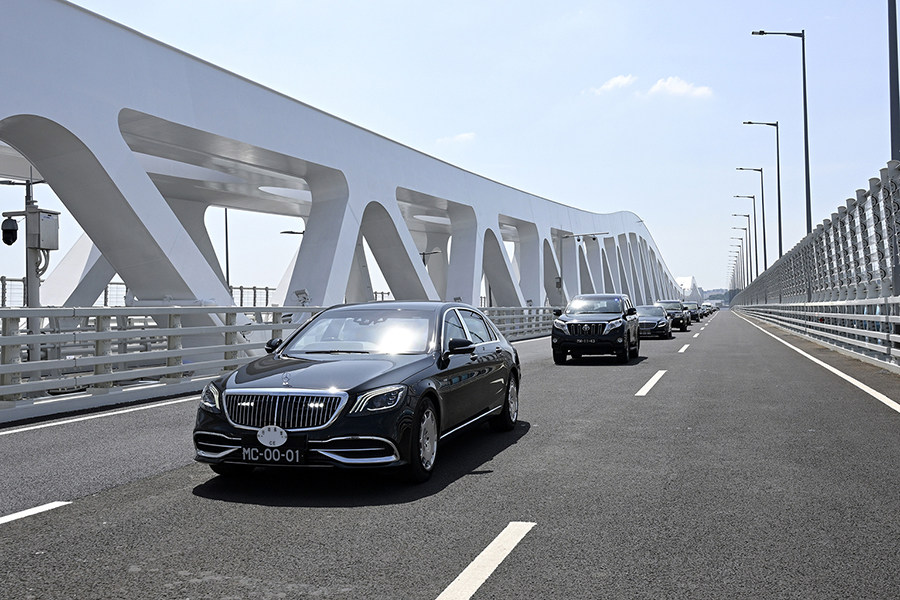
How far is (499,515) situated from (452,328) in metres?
2.84

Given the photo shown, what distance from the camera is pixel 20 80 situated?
14023 mm

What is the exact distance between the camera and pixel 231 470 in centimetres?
638

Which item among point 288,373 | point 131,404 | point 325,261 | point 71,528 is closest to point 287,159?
point 325,261

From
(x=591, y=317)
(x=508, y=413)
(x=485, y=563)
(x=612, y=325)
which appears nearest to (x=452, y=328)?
(x=508, y=413)

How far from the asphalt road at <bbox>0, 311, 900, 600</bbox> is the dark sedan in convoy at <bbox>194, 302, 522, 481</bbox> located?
308 millimetres

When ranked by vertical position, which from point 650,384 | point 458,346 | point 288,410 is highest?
point 458,346

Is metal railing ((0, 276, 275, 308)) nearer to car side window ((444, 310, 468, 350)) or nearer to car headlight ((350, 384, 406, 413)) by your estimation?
car side window ((444, 310, 468, 350))

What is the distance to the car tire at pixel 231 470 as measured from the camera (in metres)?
6.23

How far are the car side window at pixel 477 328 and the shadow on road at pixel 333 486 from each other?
4.83 feet

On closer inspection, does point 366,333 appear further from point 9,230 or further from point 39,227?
point 9,230

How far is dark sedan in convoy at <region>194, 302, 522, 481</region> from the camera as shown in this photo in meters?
5.79

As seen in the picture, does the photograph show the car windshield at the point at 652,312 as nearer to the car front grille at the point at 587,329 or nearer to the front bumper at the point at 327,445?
the car front grille at the point at 587,329

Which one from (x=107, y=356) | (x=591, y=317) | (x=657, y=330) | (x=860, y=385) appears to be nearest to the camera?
(x=107, y=356)

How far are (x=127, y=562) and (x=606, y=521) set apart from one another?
2737 millimetres
